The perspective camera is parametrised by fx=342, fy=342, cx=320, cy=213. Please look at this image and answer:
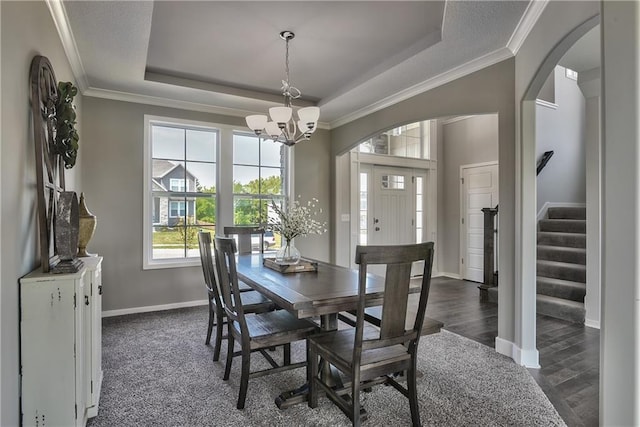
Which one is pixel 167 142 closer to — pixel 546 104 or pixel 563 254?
pixel 563 254

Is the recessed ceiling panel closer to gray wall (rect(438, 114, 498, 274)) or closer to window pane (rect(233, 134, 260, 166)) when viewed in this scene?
window pane (rect(233, 134, 260, 166))

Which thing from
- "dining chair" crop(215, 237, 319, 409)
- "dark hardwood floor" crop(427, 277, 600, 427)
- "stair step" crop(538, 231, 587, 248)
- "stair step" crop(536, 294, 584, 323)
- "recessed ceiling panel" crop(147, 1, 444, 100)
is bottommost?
"dark hardwood floor" crop(427, 277, 600, 427)

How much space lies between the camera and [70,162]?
2424 millimetres

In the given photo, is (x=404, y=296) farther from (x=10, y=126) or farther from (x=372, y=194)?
(x=372, y=194)

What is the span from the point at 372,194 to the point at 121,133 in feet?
12.2

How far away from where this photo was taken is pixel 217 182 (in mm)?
4535

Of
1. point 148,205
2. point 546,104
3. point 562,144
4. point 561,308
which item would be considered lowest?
point 561,308

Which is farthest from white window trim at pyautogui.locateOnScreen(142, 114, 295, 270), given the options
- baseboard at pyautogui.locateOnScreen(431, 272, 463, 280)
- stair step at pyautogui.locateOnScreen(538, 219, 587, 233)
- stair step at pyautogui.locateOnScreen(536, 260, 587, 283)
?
stair step at pyautogui.locateOnScreen(538, 219, 587, 233)

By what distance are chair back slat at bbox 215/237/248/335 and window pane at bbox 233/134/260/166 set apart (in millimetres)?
2606

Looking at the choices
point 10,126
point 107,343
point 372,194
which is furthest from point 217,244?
point 372,194

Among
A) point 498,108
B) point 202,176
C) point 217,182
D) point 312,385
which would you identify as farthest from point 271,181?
point 312,385

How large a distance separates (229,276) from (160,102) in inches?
115

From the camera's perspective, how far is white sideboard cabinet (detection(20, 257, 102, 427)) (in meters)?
1.62

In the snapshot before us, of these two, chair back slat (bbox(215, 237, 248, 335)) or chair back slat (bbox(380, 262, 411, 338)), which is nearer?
chair back slat (bbox(380, 262, 411, 338))
